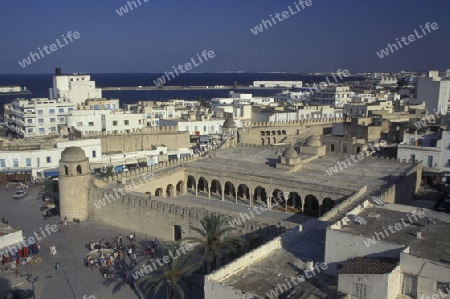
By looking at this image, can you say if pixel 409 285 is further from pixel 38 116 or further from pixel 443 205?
pixel 38 116

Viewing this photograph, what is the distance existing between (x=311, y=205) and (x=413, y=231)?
1728 centimetres

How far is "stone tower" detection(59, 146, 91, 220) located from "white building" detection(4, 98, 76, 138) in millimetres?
30014

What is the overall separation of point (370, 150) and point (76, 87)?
58.4 metres

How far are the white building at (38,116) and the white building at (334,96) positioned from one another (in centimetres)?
4966

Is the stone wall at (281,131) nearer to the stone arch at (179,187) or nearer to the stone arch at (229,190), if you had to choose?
the stone arch at (229,190)

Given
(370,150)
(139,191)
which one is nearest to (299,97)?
(370,150)

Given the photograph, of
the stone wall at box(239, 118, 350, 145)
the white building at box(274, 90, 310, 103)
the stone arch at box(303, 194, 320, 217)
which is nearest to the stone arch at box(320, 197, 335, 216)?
the stone arch at box(303, 194, 320, 217)

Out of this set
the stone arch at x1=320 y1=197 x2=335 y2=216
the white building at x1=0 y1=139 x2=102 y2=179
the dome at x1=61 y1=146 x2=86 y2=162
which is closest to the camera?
the dome at x1=61 y1=146 x2=86 y2=162

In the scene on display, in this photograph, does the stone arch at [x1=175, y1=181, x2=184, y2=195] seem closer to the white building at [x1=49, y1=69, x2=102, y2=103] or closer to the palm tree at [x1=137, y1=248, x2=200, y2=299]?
the palm tree at [x1=137, y1=248, x2=200, y2=299]

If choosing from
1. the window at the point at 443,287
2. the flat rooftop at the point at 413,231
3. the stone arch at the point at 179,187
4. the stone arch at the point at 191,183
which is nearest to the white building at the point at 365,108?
the stone arch at the point at 191,183

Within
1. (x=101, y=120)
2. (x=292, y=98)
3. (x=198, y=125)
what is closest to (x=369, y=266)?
(x=198, y=125)

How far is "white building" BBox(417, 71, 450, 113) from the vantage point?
72.2m

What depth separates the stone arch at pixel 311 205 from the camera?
109 feet

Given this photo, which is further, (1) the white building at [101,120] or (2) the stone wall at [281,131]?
(1) the white building at [101,120]
